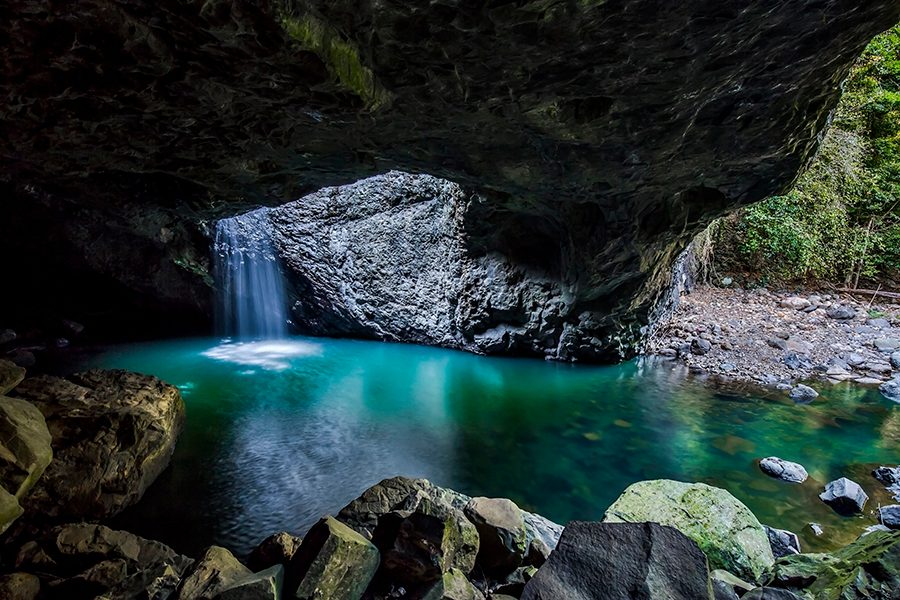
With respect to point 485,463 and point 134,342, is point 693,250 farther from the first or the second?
point 134,342

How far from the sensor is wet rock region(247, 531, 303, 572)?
8.71ft

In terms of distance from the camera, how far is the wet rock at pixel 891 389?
781 centimetres


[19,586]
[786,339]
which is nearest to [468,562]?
[19,586]

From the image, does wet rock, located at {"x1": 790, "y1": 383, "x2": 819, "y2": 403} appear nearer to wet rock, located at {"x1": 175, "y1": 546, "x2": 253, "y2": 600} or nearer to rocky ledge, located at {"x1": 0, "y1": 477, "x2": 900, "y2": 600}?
rocky ledge, located at {"x1": 0, "y1": 477, "x2": 900, "y2": 600}

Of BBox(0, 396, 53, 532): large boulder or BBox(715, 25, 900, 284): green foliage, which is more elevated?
BBox(715, 25, 900, 284): green foliage

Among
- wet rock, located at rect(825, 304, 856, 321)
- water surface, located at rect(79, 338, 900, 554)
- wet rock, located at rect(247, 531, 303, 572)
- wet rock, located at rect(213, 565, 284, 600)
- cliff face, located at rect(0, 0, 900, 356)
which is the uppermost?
cliff face, located at rect(0, 0, 900, 356)

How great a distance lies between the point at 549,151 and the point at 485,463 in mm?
3947

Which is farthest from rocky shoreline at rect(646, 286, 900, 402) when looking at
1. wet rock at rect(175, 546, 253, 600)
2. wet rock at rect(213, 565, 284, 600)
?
wet rock at rect(175, 546, 253, 600)

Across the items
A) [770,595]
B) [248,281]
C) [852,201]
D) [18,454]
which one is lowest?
[770,595]

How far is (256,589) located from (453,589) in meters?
0.95

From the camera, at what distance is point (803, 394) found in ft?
25.4

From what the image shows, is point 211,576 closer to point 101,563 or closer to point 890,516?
point 101,563

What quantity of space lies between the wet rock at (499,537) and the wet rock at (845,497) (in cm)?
366

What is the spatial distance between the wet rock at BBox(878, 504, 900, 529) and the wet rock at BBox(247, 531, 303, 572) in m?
5.08
